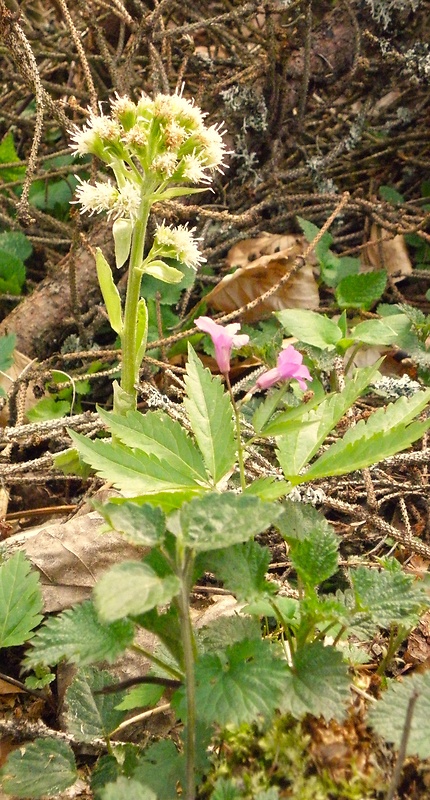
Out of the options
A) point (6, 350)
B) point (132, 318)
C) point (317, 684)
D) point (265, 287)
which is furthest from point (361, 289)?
point (317, 684)

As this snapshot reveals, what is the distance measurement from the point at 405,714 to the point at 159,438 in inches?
27.4

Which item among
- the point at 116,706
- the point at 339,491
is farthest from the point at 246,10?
the point at 116,706

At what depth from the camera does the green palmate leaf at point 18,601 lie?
4.36 ft

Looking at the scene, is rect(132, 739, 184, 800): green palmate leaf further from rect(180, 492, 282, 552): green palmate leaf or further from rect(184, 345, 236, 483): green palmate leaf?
rect(184, 345, 236, 483): green palmate leaf

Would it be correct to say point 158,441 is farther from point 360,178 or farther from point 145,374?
point 360,178

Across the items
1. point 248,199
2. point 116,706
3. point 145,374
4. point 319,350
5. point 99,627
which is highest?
point 248,199

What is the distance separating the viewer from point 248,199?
9.72ft

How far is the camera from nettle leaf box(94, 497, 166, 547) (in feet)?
3.09

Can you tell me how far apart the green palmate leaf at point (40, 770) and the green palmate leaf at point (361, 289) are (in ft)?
6.11

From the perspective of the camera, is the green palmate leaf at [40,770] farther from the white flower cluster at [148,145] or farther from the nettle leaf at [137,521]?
the white flower cluster at [148,145]

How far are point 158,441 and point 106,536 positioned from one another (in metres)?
0.42

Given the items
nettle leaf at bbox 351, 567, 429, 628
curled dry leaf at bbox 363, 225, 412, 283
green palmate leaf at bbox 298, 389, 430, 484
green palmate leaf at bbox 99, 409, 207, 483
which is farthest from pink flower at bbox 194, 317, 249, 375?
curled dry leaf at bbox 363, 225, 412, 283

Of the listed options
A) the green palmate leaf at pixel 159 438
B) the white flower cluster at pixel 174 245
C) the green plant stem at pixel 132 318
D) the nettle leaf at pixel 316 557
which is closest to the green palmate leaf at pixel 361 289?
the white flower cluster at pixel 174 245

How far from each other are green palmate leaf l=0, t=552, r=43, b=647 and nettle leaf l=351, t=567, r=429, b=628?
697 mm
